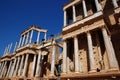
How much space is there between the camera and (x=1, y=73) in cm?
3684

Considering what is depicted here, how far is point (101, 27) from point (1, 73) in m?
33.4

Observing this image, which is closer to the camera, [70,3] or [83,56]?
[83,56]

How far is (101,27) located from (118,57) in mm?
4562

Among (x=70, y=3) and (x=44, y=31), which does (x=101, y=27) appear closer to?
(x=70, y=3)

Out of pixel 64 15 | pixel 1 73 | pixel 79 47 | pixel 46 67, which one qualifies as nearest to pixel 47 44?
pixel 46 67

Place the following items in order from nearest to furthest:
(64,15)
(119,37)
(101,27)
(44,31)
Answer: (101,27) → (119,37) → (64,15) → (44,31)

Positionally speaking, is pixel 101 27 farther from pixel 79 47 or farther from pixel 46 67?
pixel 46 67

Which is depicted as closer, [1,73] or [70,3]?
[70,3]

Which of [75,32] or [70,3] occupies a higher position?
[70,3]

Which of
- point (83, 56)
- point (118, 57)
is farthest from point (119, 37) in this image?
point (83, 56)

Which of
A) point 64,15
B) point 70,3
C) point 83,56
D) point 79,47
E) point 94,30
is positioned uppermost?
point 70,3

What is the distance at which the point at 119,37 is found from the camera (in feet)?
56.9

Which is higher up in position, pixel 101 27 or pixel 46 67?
pixel 101 27

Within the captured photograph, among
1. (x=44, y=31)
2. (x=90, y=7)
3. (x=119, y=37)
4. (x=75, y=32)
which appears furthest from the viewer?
(x=44, y=31)
